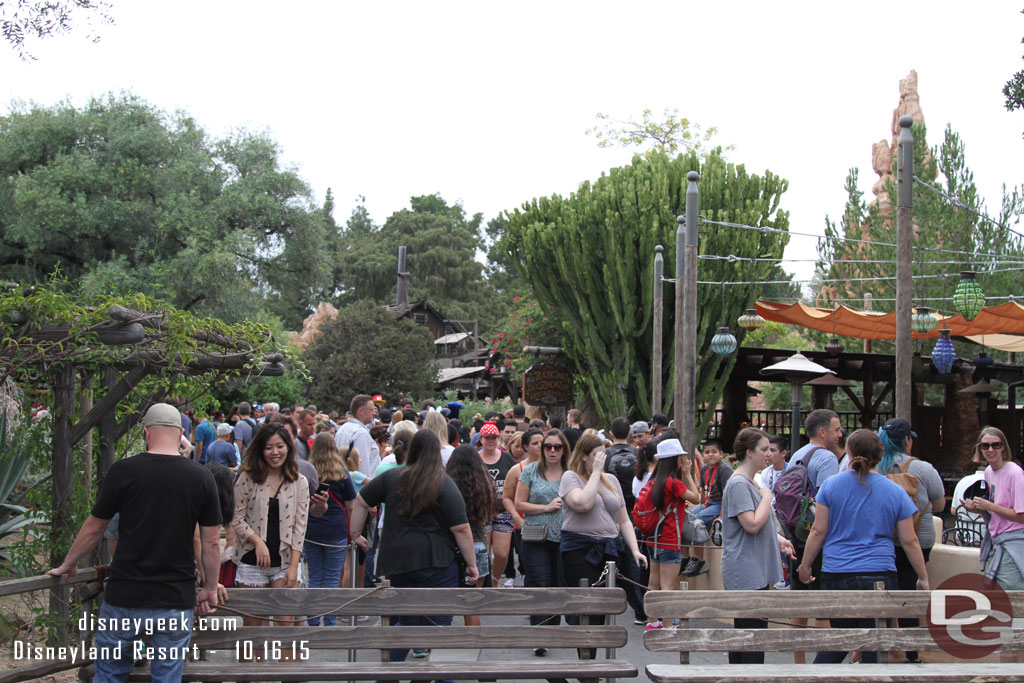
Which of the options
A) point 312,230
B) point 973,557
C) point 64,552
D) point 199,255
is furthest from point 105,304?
point 312,230

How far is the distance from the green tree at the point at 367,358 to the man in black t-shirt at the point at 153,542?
33756 millimetres

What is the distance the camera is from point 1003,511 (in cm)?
635

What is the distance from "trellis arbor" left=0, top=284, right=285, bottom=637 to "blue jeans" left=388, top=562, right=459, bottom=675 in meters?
2.68

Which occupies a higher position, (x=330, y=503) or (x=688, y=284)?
(x=688, y=284)

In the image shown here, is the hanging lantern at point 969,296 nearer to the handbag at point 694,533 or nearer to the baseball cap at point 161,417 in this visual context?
the handbag at point 694,533

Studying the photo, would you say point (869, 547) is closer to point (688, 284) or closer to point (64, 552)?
point (64, 552)

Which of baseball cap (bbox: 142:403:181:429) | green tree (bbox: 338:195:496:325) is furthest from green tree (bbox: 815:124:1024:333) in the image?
green tree (bbox: 338:195:496:325)

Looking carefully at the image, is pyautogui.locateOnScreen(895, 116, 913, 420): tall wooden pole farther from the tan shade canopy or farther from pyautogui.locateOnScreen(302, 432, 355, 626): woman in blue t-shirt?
the tan shade canopy

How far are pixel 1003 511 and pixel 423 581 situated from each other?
3.63 meters

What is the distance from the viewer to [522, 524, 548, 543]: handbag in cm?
760

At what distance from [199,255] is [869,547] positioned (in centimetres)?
1843

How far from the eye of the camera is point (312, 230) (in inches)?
989

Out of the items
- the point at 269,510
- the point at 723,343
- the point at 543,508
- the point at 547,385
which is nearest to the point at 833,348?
the point at 723,343

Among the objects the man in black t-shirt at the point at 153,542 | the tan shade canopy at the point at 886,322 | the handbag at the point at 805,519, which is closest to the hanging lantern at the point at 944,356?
the tan shade canopy at the point at 886,322
